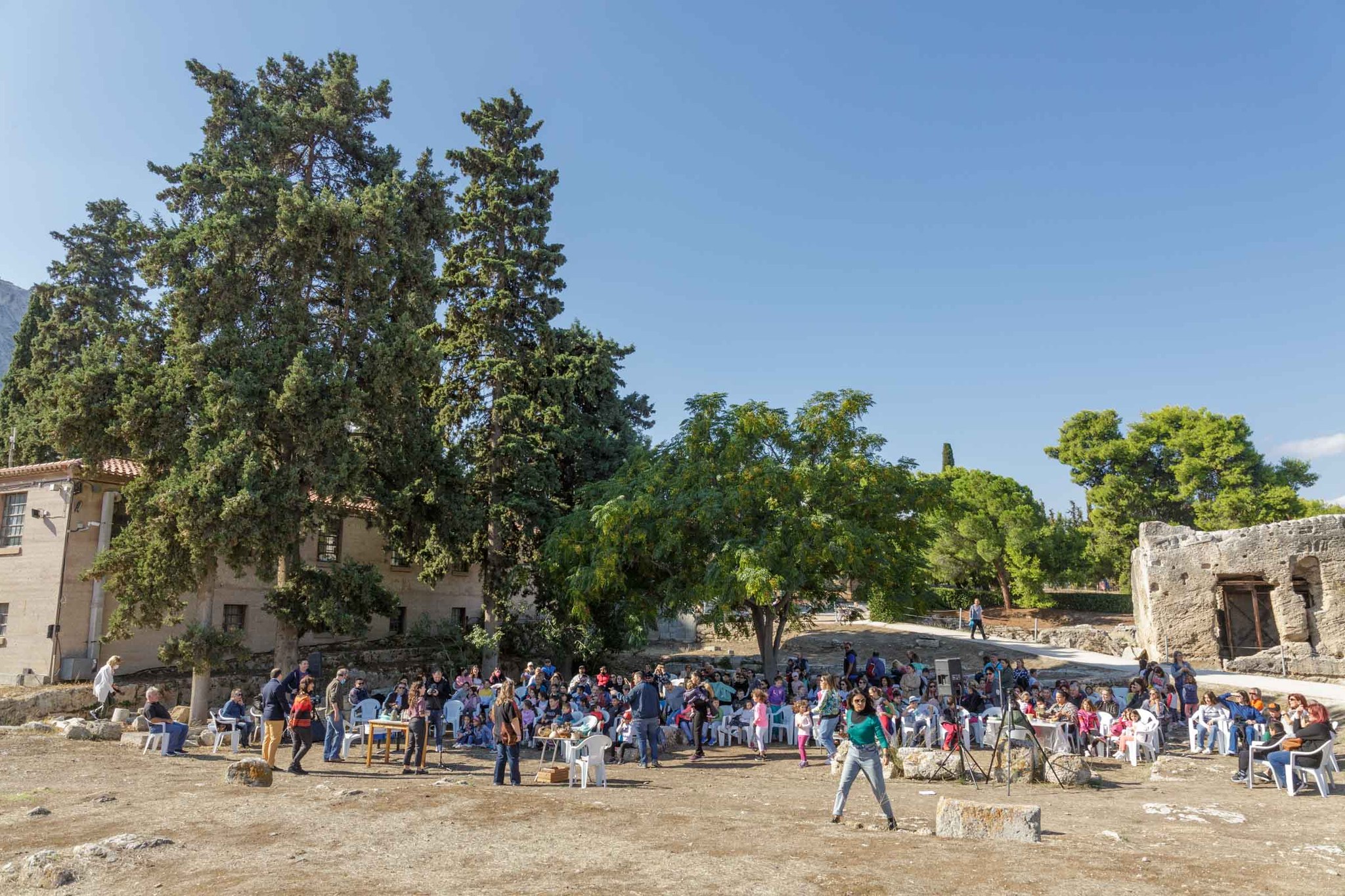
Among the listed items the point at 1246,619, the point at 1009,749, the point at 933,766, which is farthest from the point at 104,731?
the point at 1246,619

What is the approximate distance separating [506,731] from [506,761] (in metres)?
0.67

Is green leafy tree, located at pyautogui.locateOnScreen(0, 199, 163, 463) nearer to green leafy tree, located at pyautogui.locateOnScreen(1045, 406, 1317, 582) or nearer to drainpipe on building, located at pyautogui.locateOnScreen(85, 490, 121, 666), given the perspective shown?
drainpipe on building, located at pyautogui.locateOnScreen(85, 490, 121, 666)

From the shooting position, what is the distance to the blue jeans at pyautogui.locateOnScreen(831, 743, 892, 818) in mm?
8797

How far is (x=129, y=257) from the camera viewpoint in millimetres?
32344

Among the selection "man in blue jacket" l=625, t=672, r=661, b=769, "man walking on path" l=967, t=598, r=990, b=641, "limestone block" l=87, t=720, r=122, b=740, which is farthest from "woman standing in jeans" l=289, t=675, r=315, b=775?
"man walking on path" l=967, t=598, r=990, b=641

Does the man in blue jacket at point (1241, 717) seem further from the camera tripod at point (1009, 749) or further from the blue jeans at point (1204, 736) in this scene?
the camera tripod at point (1009, 749)

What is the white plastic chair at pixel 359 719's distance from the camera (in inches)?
590

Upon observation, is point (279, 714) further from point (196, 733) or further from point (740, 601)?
point (740, 601)

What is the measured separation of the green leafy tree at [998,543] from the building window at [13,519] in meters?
37.4

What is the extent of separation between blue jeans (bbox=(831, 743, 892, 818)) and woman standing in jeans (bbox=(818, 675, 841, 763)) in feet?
17.9

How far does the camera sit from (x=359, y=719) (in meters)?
15.6

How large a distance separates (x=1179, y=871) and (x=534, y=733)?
1099 centimetres

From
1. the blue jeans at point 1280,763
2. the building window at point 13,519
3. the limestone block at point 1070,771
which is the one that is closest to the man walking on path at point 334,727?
the limestone block at point 1070,771

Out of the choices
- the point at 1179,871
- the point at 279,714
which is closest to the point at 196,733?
the point at 279,714
